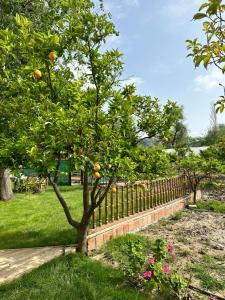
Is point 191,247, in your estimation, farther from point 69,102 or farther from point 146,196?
point 69,102

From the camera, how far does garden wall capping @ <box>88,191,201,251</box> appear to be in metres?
5.96

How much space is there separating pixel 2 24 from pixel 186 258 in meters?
10.5

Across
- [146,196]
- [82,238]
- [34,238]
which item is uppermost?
[146,196]

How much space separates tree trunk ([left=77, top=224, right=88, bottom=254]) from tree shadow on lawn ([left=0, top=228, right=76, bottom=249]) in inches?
26.0

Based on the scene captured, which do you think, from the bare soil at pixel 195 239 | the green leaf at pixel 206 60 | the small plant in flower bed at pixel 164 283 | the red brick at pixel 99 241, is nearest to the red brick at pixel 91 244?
the red brick at pixel 99 241

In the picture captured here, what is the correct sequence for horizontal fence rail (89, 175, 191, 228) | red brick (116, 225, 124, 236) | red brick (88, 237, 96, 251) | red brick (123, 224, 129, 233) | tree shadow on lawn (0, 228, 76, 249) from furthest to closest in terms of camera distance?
horizontal fence rail (89, 175, 191, 228)
red brick (123, 224, 129, 233)
red brick (116, 225, 124, 236)
tree shadow on lawn (0, 228, 76, 249)
red brick (88, 237, 96, 251)

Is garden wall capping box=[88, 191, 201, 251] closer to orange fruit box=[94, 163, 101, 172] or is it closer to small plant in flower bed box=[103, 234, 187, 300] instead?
small plant in flower bed box=[103, 234, 187, 300]

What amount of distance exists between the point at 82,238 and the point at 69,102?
2730 millimetres

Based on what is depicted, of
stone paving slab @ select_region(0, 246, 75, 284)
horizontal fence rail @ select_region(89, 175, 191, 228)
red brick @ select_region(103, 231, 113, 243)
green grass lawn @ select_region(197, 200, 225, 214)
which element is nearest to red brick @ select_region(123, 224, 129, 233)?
horizontal fence rail @ select_region(89, 175, 191, 228)

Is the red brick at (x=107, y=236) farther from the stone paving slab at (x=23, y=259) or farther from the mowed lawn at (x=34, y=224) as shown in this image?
the stone paving slab at (x=23, y=259)

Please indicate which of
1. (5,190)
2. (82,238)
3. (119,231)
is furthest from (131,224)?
(5,190)

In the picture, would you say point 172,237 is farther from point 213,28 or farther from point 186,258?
point 213,28

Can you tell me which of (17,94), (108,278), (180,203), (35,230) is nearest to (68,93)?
(17,94)

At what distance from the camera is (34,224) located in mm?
7980
